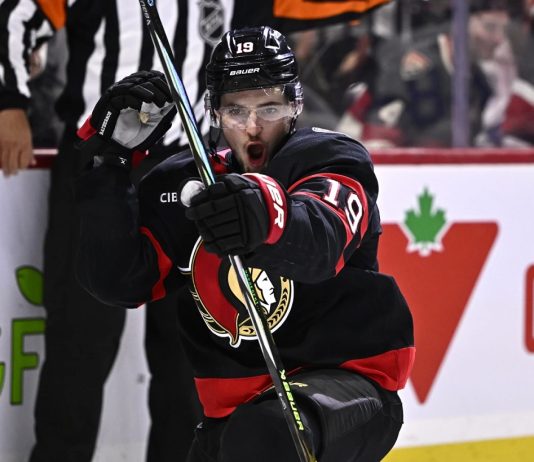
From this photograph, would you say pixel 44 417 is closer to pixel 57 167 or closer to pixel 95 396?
pixel 95 396

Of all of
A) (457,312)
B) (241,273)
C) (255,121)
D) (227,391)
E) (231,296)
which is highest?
(255,121)

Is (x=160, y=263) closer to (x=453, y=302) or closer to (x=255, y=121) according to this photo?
(x=255, y=121)

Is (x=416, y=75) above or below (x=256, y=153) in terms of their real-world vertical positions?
below

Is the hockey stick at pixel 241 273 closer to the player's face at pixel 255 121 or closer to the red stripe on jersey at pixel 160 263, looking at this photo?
the player's face at pixel 255 121

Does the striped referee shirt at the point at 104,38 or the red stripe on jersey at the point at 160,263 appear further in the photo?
the striped referee shirt at the point at 104,38

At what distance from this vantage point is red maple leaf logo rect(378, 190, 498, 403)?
128 inches

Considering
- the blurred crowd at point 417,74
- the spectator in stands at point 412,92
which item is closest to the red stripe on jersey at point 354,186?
the blurred crowd at point 417,74

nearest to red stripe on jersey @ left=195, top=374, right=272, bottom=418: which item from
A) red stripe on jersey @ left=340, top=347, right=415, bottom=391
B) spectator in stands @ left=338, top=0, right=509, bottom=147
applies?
red stripe on jersey @ left=340, top=347, right=415, bottom=391

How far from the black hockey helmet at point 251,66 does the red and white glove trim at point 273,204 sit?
0.35 metres

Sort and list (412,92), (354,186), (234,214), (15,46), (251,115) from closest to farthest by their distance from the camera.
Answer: (234,214)
(354,186)
(251,115)
(15,46)
(412,92)

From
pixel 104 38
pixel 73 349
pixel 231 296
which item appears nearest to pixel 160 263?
pixel 231 296

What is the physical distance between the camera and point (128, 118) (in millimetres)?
2199

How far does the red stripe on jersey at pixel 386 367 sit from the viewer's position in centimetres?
222

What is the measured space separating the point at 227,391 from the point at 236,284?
0.66 feet
